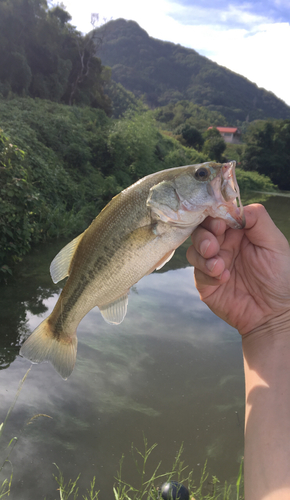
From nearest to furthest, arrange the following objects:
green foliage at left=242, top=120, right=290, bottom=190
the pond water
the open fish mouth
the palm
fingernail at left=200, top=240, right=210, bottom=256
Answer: the open fish mouth, fingernail at left=200, top=240, right=210, bottom=256, the palm, the pond water, green foliage at left=242, top=120, right=290, bottom=190

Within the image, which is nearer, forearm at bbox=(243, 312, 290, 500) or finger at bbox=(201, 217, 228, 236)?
forearm at bbox=(243, 312, 290, 500)

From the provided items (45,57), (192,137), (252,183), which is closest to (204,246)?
(45,57)

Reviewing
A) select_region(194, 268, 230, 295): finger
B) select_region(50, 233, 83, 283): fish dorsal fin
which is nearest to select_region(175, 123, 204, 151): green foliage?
select_region(194, 268, 230, 295): finger

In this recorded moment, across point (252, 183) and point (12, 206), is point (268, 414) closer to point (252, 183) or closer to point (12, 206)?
point (12, 206)

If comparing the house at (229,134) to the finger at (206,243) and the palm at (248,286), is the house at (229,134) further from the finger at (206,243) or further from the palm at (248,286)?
the finger at (206,243)

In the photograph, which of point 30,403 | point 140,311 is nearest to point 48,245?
point 140,311

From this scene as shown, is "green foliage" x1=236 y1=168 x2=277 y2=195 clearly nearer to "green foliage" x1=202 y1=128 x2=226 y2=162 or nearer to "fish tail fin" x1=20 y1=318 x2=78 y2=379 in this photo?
"green foliage" x1=202 y1=128 x2=226 y2=162

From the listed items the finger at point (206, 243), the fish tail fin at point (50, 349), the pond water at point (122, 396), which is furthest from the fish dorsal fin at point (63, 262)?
the pond water at point (122, 396)
